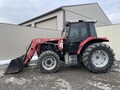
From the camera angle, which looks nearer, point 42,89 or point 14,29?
point 42,89

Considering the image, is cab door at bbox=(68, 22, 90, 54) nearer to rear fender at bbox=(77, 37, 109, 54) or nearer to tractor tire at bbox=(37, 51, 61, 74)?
rear fender at bbox=(77, 37, 109, 54)

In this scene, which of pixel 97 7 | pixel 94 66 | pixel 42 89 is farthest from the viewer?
pixel 97 7

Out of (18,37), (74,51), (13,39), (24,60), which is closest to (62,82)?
(74,51)

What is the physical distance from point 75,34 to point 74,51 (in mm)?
694

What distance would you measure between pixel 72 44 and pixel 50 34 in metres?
5.32

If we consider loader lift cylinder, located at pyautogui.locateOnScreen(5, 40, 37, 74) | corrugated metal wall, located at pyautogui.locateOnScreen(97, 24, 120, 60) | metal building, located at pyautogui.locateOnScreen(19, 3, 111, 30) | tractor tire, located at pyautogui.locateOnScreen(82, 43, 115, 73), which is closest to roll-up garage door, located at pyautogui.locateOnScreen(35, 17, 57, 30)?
metal building, located at pyautogui.locateOnScreen(19, 3, 111, 30)

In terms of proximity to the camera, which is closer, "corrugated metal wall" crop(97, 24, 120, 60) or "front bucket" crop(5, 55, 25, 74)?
"front bucket" crop(5, 55, 25, 74)

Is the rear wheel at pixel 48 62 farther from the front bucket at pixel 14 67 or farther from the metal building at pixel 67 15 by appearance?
the metal building at pixel 67 15

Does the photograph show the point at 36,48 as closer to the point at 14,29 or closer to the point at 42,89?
the point at 42,89

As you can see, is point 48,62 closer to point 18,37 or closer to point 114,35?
point 18,37

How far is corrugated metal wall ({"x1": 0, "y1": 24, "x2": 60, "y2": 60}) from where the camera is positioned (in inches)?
297

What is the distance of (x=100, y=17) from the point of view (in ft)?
52.5

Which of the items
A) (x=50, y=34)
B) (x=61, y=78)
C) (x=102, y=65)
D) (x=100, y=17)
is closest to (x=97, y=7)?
(x=100, y=17)

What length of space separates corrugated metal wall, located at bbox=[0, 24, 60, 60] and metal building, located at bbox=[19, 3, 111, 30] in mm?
3539
